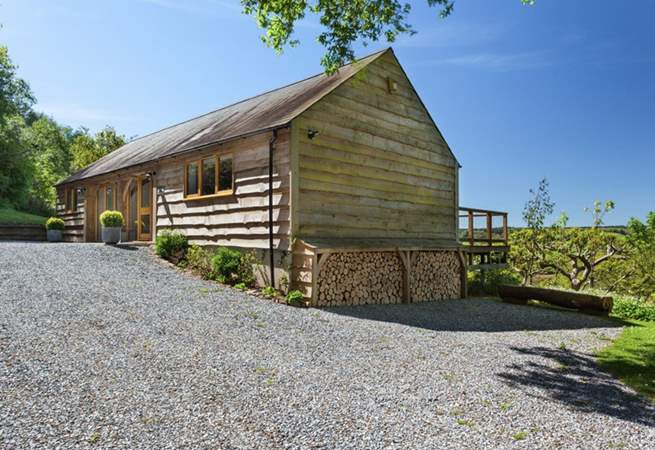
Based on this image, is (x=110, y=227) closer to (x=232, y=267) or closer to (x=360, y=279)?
(x=232, y=267)

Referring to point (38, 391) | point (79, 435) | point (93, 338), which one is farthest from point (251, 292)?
point (79, 435)

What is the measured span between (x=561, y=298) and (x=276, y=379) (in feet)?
33.4

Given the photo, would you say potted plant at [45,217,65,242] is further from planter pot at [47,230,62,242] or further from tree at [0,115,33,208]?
tree at [0,115,33,208]

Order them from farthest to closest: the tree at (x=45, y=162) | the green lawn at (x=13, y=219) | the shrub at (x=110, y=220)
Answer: the tree at (x=45, y=162) < the green lawn at (x=13, y=219) < the shrub at (x=110, y=220)

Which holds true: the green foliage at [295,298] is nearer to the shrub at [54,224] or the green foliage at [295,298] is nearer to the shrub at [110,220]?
the shrub at [110,220]

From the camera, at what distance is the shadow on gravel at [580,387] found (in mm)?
4637

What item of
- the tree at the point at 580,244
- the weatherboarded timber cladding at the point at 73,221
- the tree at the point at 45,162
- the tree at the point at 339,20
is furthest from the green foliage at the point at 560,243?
the tree at the point at 45,162

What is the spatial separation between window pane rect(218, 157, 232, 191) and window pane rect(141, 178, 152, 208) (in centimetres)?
482

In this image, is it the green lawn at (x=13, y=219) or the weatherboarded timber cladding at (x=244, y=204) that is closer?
the weatherboarded timber cladding at (x=244, y=204)

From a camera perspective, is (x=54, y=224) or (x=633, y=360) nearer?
(x=633, y=360)

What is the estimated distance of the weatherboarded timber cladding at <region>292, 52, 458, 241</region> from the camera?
405 inches

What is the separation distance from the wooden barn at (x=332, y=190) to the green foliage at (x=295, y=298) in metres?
0.25

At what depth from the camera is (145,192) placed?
15664 millimetres

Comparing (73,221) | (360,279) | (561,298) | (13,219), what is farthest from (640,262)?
(13,219)
